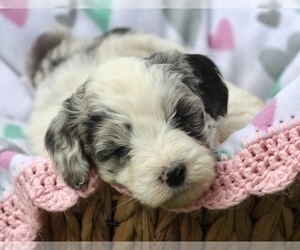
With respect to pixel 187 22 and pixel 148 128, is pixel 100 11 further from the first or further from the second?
pixel 148 128

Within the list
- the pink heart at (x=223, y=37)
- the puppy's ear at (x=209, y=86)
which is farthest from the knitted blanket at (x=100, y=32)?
the puppy's ear at (x=209, y=86)

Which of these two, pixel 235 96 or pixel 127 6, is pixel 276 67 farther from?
pixel 127 6

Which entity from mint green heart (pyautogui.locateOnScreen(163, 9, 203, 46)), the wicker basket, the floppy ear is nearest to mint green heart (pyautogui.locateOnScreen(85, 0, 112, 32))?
mint green heart (pyautogui.locateOnScreen(163, 9, 203, 46))

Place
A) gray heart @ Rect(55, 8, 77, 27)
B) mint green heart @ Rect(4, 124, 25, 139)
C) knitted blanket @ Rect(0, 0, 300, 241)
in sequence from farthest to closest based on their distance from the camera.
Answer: gray heart @ Rect(55, 8, 77, 27) → mint green heart @ Rect(4, 124, 25, 139) → knitted blanket @ Rect(0, 0, 300, 241)

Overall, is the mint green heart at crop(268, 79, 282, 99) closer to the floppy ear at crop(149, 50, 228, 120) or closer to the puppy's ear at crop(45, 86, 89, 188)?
the floppy ear at crop(149, 50, 228, 120)

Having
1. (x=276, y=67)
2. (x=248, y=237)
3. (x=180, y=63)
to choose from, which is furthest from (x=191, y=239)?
(x=276, y=67)

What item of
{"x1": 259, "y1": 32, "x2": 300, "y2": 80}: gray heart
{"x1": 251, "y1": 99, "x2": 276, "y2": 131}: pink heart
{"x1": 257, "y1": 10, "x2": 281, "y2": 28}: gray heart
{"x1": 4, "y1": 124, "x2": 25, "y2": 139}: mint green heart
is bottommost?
{"x1": 4, "y1": 124, "x2": 25, "y2": 139}: mint green heart

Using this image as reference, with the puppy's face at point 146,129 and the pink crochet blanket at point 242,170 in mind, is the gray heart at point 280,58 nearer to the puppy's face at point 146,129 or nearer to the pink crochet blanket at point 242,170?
the puppy's face at point 146,129
